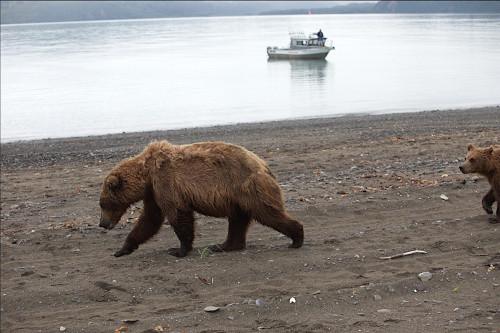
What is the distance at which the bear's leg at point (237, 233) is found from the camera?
6898mm

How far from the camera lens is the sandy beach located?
5070mm

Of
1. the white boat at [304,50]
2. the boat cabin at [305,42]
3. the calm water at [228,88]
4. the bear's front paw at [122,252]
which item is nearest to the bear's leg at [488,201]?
the bear's front paw at [122,252]

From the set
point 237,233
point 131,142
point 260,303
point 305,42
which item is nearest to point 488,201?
point 237,233

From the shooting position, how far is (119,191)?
6.82m

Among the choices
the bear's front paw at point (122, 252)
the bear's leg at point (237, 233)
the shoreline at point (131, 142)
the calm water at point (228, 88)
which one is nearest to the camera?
the bear's leg at point (237, 233)

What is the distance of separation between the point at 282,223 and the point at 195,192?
1.10 metres

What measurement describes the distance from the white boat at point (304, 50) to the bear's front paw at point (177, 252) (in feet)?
180

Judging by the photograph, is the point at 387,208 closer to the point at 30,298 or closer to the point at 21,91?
the point at 30,298

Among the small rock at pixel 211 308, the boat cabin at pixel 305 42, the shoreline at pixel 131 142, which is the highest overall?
the boat cabin at pixel 305 42

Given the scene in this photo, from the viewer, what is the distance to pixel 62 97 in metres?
37.1

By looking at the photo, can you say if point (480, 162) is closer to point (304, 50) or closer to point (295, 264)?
point (295, 264)

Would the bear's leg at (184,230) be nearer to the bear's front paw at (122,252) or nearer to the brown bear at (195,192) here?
the brown bear at (195,192)

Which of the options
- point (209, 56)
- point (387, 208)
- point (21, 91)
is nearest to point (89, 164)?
point (387, 208)

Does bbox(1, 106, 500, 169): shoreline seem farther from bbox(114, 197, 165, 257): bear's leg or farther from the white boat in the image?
the white boat
